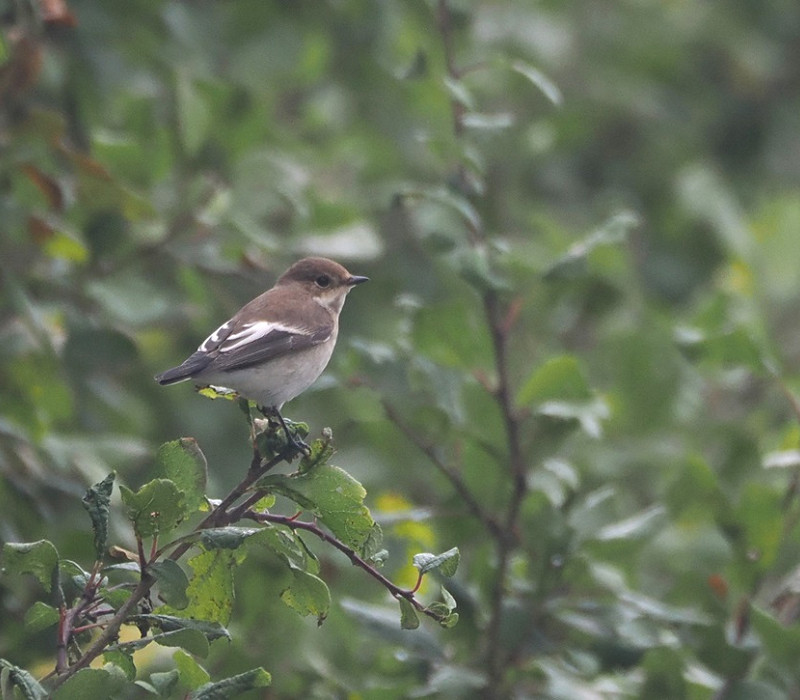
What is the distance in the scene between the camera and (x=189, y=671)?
2.45 meters

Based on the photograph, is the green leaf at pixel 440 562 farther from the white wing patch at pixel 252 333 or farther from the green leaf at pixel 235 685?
the white wing patch at pixel 252 333

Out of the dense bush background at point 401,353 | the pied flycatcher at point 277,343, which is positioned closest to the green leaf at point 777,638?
the dense bush background at point 401,353

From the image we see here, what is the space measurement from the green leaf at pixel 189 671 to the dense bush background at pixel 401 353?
1.01 metres

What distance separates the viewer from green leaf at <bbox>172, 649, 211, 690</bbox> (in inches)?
96.0

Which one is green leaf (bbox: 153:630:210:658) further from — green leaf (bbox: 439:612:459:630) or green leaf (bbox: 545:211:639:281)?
green leaf (bbox: 545:211:639:281)

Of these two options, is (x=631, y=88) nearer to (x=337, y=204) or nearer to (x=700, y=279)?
(x=700, y=279)

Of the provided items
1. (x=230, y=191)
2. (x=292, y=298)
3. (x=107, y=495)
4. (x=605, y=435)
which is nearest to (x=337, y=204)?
(x=230, y=191)

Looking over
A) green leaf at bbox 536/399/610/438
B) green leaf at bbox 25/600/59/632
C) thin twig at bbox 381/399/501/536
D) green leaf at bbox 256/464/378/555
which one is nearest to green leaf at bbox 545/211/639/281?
green leaf at bbox 536/399/610/438

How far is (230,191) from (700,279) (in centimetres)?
390

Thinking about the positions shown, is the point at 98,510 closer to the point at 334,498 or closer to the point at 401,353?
the point at 334,498

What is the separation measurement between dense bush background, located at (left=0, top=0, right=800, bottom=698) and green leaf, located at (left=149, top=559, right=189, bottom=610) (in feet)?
3.97

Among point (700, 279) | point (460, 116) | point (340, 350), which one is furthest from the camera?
point (700, 279)

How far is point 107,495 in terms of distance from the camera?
2.31 m

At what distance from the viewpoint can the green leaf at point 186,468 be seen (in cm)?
238
